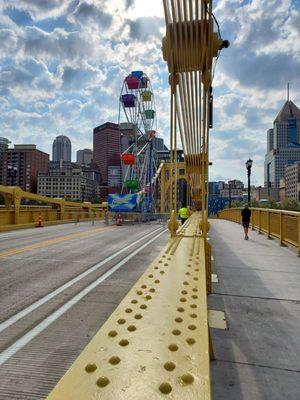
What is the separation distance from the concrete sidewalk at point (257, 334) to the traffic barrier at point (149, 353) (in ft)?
3.31

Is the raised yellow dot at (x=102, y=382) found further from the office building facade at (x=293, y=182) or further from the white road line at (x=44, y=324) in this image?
the office building facade at (x=293, y=182)

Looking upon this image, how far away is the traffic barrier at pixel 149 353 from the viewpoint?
59.8 inches

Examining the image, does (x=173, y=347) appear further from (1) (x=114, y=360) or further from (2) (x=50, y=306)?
(2) (x=50, y=306)

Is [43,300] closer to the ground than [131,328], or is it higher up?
closer to the ground

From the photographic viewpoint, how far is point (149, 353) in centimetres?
185

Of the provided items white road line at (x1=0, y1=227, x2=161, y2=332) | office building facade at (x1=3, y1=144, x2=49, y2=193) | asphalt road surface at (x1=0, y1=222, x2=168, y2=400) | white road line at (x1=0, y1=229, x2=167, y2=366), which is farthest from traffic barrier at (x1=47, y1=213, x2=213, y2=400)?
office building facade at (x1=3, y1=144, x2=49, y2=193)

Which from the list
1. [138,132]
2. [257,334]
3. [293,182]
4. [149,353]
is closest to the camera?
[149,353]

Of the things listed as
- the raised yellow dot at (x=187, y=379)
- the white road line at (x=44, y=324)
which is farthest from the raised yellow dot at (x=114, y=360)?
the white road line at (x=44, y=324)

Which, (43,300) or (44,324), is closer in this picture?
(44,324)

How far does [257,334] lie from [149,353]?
286 cm

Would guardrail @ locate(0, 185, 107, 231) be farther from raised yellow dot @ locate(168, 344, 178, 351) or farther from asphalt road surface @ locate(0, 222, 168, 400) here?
raised yellow dot @ locate(168, 344, 178, 351)

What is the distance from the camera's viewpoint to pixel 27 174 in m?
151

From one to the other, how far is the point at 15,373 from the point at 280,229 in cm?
1154

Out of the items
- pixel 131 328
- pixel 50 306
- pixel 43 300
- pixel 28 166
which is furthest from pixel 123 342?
pixel 28 166
